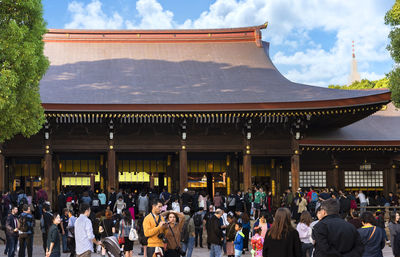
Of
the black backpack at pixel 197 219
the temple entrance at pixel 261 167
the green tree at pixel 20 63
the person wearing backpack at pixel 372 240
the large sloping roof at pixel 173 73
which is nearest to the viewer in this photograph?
the person wearing backpack at pixel 372 240

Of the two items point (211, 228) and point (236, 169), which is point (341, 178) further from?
point (211, 228)

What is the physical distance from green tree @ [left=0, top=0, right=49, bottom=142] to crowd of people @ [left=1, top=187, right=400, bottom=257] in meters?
2.89

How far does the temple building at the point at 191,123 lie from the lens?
2389 centimetres

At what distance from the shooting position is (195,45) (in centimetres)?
3219

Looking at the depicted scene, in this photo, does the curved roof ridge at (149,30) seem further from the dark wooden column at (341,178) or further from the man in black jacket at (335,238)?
the man in black jacket at (335,238)

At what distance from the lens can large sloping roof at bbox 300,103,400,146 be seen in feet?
83.8

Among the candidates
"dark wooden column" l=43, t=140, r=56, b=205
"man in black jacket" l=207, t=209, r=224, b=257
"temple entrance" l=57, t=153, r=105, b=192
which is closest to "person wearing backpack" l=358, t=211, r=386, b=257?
"man in black jacket" l=207, t=209, r=224, b=257

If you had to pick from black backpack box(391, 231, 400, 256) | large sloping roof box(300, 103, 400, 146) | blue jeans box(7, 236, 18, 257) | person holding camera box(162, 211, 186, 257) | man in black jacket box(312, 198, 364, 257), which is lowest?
blue jeans box(7, 236, 18, 257)

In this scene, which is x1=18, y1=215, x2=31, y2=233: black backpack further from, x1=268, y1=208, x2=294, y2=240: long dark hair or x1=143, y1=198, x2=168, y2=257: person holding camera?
x1=268, y1=208, x2=294, y2=240: long dark hair

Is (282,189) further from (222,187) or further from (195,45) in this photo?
(195,45)

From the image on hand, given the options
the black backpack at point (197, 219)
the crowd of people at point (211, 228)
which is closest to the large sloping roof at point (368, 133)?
the crowd of people at point (211, 228)

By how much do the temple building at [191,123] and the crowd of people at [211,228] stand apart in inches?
123

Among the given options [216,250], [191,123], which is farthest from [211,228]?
[191,123]

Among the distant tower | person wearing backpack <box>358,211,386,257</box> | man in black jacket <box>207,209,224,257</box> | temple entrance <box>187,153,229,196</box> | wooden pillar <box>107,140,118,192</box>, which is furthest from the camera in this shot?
the distant tower
